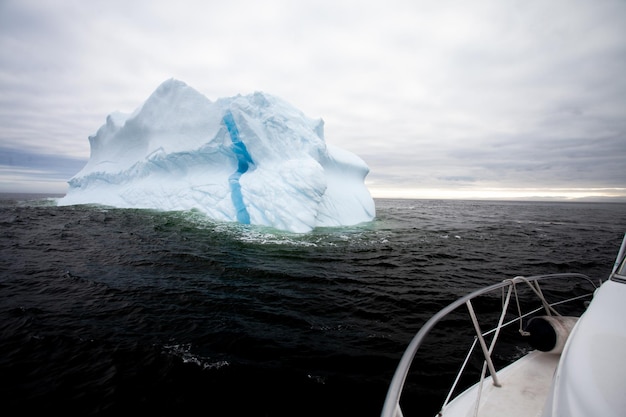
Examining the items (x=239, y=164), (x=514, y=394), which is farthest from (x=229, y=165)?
(x=514, y=394)

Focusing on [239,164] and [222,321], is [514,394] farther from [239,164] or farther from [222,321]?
[239,164]

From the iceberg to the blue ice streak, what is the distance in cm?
7

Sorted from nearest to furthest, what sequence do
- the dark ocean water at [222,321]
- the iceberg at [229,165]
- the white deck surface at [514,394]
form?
the white deck surface at [514,394] < the dark ocean water at [222,321] < the iceberg at [229,165]

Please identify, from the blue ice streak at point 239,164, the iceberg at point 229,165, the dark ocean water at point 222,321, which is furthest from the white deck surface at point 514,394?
the blue ice streak at point 239,164

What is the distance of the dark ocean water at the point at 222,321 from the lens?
3.39 meters

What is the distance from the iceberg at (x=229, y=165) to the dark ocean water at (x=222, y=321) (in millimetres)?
4978

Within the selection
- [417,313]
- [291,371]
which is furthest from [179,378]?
[417,313]

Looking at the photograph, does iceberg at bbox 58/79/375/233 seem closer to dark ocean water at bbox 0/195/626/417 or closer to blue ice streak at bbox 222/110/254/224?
blue ice streak at bbox 222/110/254/224

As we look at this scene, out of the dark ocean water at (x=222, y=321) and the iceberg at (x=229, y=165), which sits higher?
the iceberg at (x=229, y=165)

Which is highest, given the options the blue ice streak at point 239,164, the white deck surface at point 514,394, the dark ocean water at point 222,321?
the blue ice streak at point 239,164

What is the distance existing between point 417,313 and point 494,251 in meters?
8.79

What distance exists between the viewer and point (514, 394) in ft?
8.20

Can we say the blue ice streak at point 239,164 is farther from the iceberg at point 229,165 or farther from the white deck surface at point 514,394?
the white deck surface at point 514,394

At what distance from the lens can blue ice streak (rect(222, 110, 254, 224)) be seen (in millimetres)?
17406
